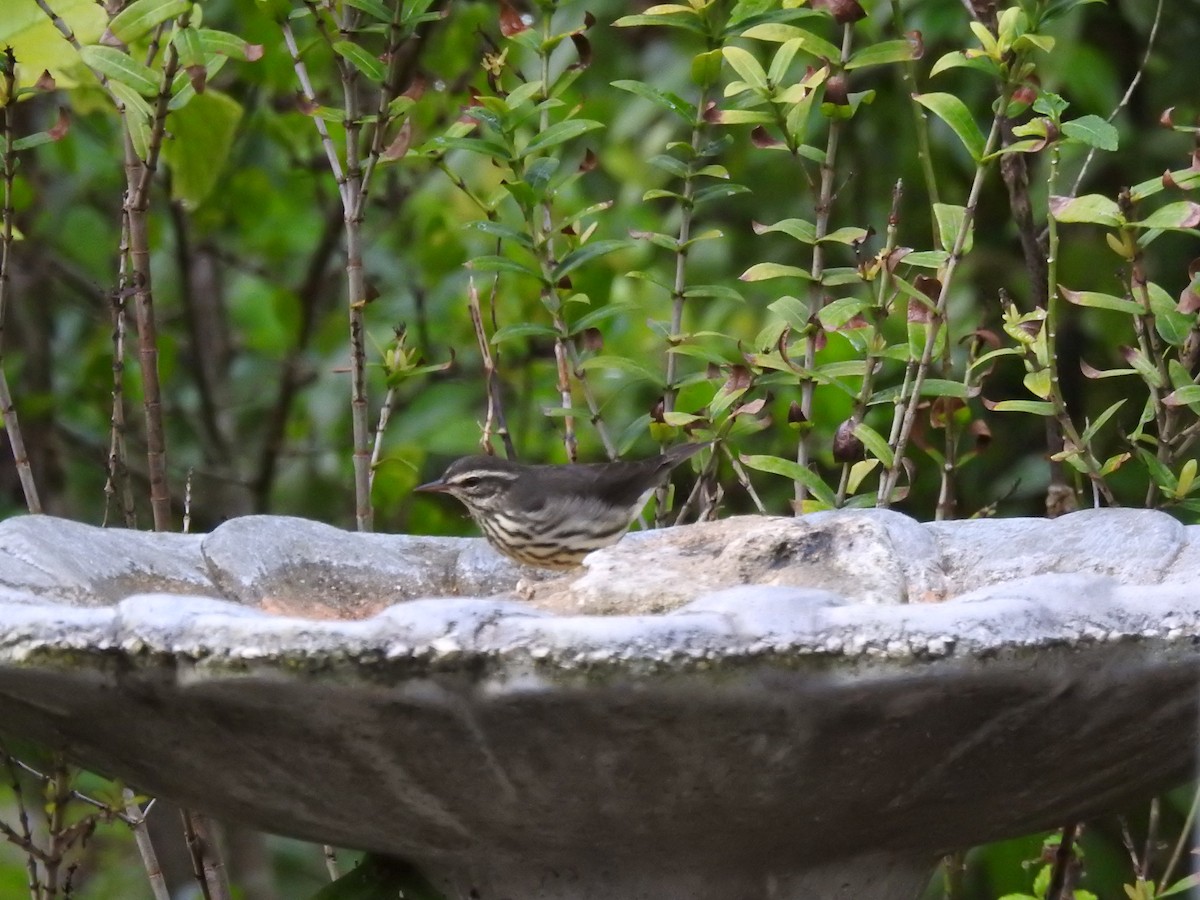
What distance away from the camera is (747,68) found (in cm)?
290

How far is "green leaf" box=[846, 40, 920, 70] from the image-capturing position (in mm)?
2877

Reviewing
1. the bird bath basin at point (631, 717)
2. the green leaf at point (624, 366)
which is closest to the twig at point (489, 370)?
the green leaf at point (624, 366)

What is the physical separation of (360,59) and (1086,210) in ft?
3.82

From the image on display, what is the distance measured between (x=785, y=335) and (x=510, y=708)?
1560 mm

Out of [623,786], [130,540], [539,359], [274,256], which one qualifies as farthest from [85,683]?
[274,256]

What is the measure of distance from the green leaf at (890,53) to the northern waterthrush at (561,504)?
938 millimetres

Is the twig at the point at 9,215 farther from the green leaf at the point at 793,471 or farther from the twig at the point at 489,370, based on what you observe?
the green leaf at the point at 793,471

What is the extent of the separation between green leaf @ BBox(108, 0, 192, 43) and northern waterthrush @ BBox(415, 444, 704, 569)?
4.12 ft

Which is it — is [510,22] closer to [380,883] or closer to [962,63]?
[962,63]

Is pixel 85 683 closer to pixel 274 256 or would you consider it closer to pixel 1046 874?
pixel 1046 874

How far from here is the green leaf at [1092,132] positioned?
8.17 ft

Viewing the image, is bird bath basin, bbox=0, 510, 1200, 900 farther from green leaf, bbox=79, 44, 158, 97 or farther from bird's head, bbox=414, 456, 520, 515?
bird's head, bbox=414, 456, 520, 515

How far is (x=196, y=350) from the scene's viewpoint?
17.4ft

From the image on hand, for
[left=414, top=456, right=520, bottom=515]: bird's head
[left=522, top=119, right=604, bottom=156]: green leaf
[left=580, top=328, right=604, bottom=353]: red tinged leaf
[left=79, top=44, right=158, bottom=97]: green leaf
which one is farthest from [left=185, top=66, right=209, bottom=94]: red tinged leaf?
[left=414, top=456, right=520, bottom=515]: bird's head
